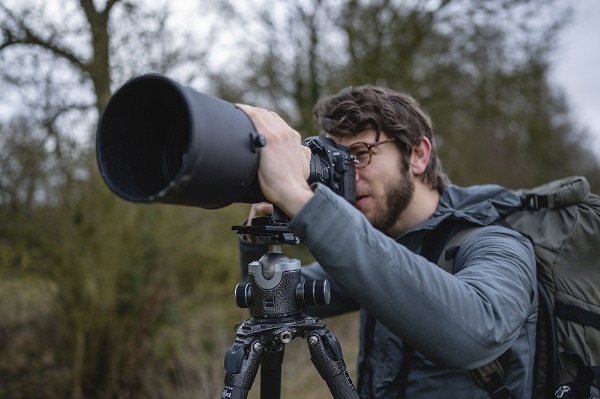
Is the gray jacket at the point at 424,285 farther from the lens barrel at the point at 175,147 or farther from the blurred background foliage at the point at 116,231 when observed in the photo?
the blurred background foliage at the point at 116,231

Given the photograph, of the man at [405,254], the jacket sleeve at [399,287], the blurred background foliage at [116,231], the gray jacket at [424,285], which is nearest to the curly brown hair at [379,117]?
the man at [405,254]

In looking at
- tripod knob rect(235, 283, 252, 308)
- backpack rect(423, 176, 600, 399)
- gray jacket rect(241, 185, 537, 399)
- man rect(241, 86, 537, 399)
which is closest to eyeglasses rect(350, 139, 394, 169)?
man rect(241, 86, 537, 399)

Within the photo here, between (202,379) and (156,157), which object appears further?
(202,379)

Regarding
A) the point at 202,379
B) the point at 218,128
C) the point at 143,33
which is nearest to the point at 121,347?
the point at 202,379

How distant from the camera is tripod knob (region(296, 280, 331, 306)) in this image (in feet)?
5.16

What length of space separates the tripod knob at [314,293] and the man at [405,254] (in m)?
0.18

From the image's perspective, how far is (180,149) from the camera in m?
1.53

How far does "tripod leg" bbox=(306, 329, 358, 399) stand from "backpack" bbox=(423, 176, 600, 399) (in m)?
0.44

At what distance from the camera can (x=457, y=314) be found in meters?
1.28

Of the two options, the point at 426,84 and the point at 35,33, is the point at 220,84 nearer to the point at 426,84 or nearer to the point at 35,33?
the point at 35,33

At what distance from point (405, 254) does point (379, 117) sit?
2.92 feet

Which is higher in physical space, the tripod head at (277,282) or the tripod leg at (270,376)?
the tripod head at (277,282)

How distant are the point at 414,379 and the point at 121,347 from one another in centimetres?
367

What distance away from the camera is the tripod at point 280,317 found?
1551mm
